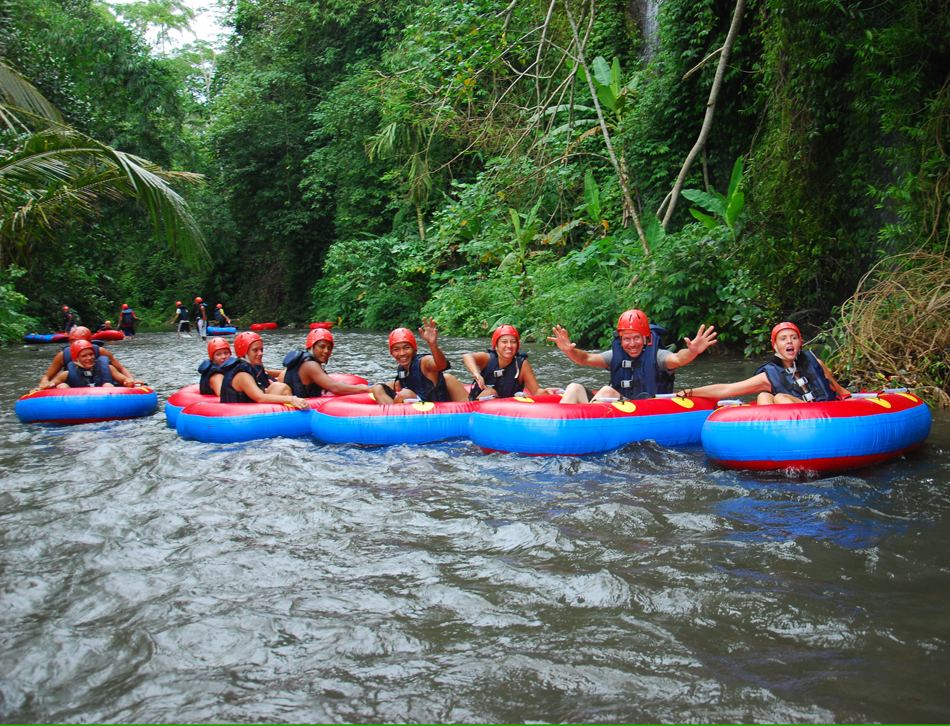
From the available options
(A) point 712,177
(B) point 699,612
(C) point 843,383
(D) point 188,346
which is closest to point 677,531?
(B) point 699,612

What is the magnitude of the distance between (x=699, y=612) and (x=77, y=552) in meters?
3.23

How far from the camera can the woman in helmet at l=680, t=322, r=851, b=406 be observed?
5.58 metres

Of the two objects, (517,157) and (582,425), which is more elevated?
(517,157)

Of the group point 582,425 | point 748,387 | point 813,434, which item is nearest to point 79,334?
point 582,425

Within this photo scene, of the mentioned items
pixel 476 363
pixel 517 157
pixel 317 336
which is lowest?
pixel 476 363

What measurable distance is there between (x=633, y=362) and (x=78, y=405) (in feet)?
18.7

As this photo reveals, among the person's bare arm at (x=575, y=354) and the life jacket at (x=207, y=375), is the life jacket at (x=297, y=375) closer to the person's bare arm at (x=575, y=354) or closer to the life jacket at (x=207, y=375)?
the life jacket at (x=207, y=375)

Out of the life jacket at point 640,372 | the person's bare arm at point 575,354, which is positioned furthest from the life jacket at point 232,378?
the life jacket at point 640,372

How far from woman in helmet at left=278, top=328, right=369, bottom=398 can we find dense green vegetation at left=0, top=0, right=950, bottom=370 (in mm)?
3783

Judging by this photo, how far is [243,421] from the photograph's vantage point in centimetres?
686

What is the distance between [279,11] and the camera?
29.1 meters

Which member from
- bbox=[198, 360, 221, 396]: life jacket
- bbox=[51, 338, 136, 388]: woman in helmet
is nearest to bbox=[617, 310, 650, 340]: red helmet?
bbox=[198, 360, 221, 396]: life jacket

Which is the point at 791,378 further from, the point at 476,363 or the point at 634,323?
the point at 476,363

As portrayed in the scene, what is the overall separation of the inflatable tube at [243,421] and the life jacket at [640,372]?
224 cm
